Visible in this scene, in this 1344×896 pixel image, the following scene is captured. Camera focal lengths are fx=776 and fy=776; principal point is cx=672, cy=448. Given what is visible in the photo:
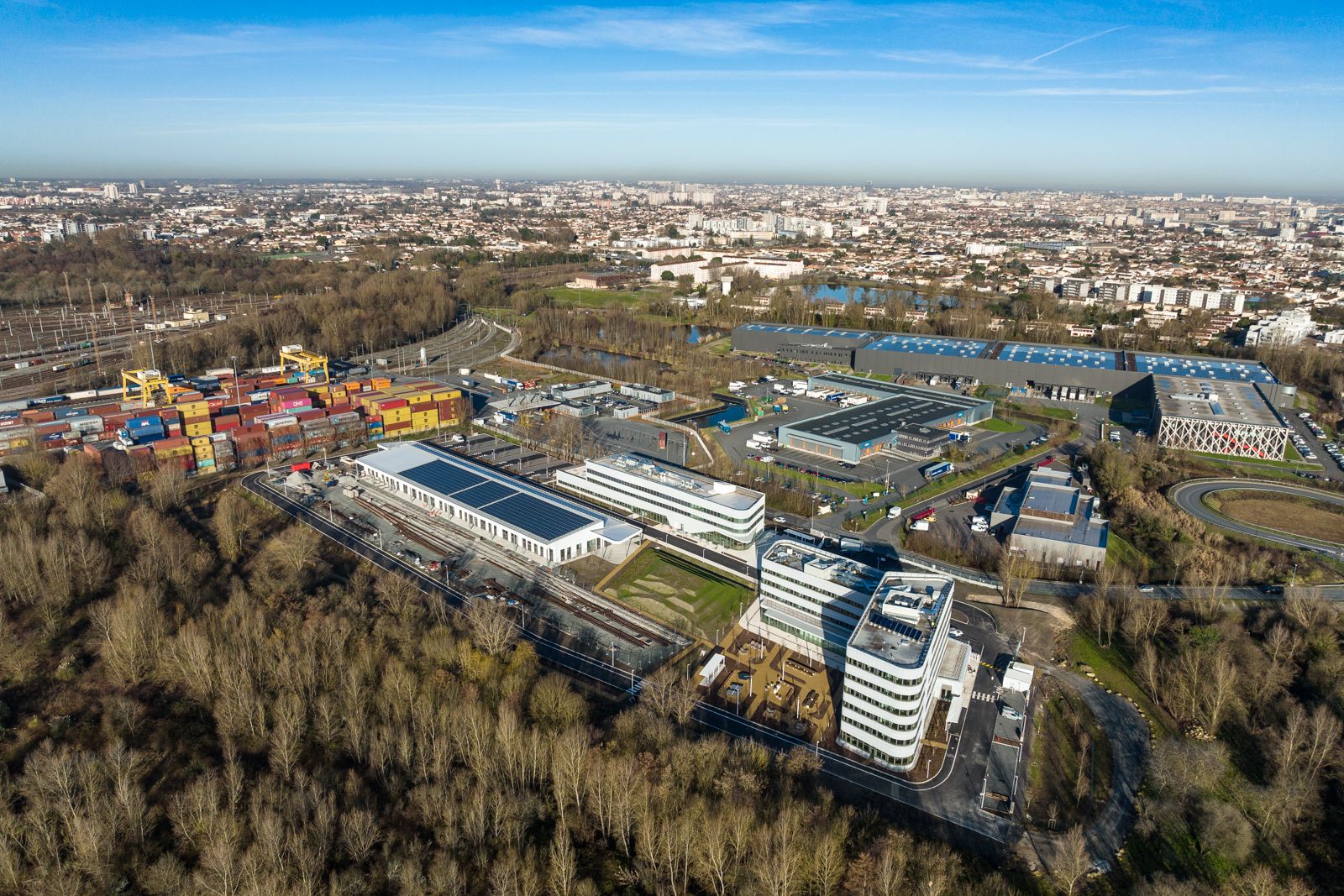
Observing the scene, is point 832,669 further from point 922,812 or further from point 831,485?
point 831,485

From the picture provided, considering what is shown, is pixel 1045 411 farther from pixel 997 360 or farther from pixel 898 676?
pixel 898 676

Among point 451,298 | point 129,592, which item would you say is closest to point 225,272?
point 451,298

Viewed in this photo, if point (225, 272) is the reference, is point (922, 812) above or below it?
below

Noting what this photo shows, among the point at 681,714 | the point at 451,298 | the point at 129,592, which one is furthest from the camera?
the point at 451,298

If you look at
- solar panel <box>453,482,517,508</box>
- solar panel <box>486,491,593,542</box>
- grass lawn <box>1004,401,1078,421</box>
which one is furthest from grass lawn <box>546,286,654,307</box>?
solar panel <box>486,491,593,542</box>

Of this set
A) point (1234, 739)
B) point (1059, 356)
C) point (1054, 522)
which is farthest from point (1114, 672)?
point (1059, 356)

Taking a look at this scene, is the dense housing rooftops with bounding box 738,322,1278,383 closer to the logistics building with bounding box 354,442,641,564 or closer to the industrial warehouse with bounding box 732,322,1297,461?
the industrial warehouse with bounding box 732,322,1297,461
